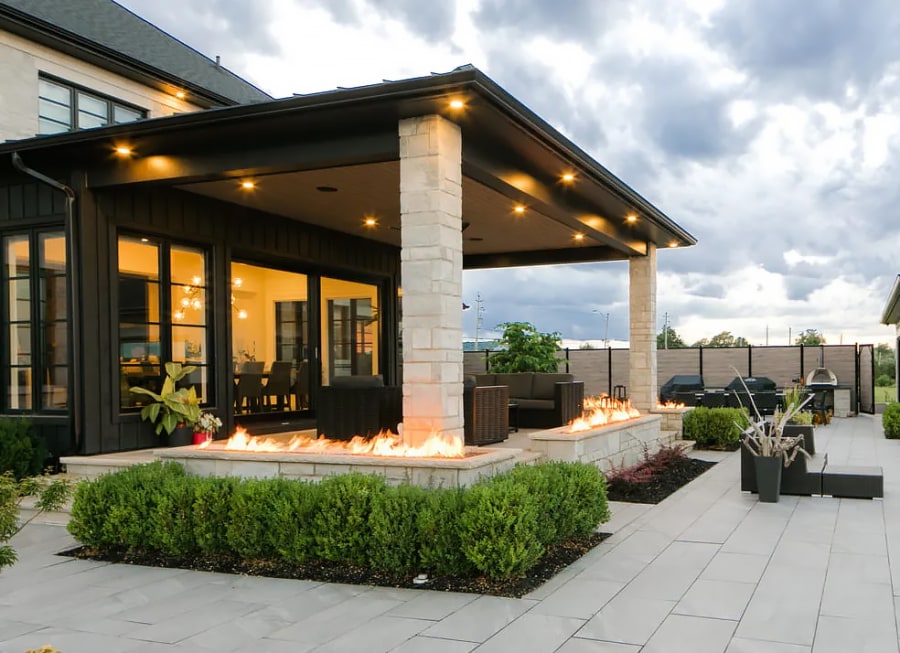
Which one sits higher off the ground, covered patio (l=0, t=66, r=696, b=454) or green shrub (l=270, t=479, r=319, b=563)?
covered patio (l=0, t=66, r=696, b=454)

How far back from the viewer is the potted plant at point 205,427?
8.71 m

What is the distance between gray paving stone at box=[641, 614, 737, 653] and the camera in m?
3.55

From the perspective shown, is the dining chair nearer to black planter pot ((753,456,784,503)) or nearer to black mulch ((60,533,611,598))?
black mulch ((60,533,611,598))

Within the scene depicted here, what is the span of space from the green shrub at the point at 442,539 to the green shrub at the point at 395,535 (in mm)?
59

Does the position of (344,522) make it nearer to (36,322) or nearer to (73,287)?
(73,287)

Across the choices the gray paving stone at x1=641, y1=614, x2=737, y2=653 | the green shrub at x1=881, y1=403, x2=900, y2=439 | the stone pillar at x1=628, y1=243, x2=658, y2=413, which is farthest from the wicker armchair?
the green shrub at x1=881, y1=403, x2=900, y2=439

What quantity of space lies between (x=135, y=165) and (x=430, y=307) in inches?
143

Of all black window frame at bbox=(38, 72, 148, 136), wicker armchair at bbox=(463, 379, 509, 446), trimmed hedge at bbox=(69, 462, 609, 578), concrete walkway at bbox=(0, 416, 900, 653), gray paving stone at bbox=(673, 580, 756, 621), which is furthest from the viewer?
black window frame at bbox=(38, 72, 148, 136)

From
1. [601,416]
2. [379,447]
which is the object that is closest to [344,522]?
[379,447]

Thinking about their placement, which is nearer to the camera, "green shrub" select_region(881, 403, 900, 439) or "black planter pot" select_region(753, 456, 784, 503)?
"black planter pot" select_region(753, 456, 784, 503)

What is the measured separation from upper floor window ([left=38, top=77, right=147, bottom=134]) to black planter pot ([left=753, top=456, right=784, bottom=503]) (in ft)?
28.7

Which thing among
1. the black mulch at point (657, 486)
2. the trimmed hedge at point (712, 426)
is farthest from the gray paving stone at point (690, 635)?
the trimmed hedge at point (712, 426)

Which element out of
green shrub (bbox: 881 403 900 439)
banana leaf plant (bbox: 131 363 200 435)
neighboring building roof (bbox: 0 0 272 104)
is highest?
neighboring building roof (bbox: 0 0 272 104)

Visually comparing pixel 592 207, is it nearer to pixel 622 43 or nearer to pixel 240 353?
pixel 622 43
